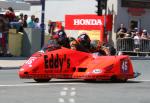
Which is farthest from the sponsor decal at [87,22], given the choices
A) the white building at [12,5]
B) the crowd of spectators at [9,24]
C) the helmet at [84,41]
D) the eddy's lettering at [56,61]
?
the eddy's lettering at [56,61]

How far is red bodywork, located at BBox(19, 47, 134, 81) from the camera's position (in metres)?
17.5

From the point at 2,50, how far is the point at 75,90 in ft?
46.3

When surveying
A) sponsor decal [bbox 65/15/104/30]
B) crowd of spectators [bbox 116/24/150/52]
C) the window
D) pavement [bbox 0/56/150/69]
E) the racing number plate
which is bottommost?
pavement [bbox 0/56/150/69]

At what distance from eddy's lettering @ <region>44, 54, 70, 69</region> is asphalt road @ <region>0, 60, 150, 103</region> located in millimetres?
514

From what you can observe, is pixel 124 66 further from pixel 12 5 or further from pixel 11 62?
pixel 12 5

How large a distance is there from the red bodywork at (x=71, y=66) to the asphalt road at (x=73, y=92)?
10.6 inches

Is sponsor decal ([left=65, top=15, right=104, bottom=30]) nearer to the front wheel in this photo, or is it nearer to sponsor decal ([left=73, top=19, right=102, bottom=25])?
sponsor decal ([left=73, top=19, right=102, bottom=25])

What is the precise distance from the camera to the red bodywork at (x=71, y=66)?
17500mm

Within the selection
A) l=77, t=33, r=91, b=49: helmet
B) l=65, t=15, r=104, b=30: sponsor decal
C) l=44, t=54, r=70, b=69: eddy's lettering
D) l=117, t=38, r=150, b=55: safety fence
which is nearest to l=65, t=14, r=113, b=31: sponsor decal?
l=65, t=15, r=104, b=30: sponsor decal

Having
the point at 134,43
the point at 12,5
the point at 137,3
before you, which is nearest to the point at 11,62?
the point at 12,5

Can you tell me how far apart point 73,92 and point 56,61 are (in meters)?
2.94

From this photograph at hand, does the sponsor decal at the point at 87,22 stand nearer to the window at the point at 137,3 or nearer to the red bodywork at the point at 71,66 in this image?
the window at the point at 137,3

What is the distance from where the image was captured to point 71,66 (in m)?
18.0

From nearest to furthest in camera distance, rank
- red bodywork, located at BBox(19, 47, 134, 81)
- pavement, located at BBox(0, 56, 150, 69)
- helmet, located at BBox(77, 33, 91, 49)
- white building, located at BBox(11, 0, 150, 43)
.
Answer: red bodywork, located at BBox(19, 47, 134, 81) < helmet, located at BBox(77, 33, 91, 49) < pavement, located at BBox(0, 56, 150, 69) < white building, located at BBox(11, 0, 150, 43)
